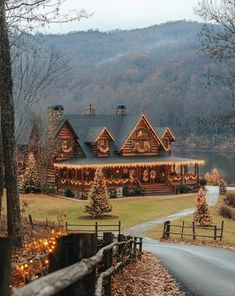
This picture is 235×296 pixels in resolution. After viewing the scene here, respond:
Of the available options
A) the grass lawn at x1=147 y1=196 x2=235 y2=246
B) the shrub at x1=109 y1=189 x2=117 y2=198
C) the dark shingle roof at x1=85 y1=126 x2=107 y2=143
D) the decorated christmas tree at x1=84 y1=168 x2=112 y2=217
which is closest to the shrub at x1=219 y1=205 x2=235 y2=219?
the grass lawn at x1=147 y1=196 x2=235 y2=246

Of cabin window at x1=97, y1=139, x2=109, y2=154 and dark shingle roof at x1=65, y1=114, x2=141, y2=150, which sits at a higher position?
dark shingle roof at x1=65, y1=114, x2=141, y2=150

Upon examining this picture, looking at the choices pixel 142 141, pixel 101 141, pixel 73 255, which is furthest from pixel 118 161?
pixel 73 255

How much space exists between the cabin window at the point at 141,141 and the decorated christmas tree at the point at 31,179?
1070cm

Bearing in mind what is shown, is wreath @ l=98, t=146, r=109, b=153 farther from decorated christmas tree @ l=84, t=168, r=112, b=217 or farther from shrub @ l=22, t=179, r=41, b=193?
decorated christmas tree @ l=84, t=168, r=112, b=217

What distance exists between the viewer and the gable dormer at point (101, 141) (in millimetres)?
52469

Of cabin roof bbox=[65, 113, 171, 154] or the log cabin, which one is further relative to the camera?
cabin roof bbox=[65, 113, 171, 154]

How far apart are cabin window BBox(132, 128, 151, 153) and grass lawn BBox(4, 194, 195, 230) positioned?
734 centimetres

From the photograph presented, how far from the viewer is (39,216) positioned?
120 feet

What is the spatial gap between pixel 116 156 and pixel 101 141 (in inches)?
89.5

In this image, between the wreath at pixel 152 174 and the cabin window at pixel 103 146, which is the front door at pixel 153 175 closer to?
the wreath at pixel 152 174

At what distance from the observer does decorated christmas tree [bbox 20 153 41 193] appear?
4862 centimetres

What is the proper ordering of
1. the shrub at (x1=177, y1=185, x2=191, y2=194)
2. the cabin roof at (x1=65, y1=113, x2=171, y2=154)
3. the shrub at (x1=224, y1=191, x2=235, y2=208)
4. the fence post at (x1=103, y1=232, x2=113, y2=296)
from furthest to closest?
1. the cabin roof at (x1=65, y1=113, x2=171, y2=154)
2. the shrub at (x1=177, y1=185, x2=191, y2=194)
3. the shrub at (x1=224, y1=191, x2=235, y2=208)
4. the fence post at (x1=103, y1=232, x2=113, y2=296)

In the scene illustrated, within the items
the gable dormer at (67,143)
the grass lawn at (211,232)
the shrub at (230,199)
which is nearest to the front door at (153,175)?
the gable dormer at (67,143)

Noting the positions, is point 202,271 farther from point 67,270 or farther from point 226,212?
point 226,212
